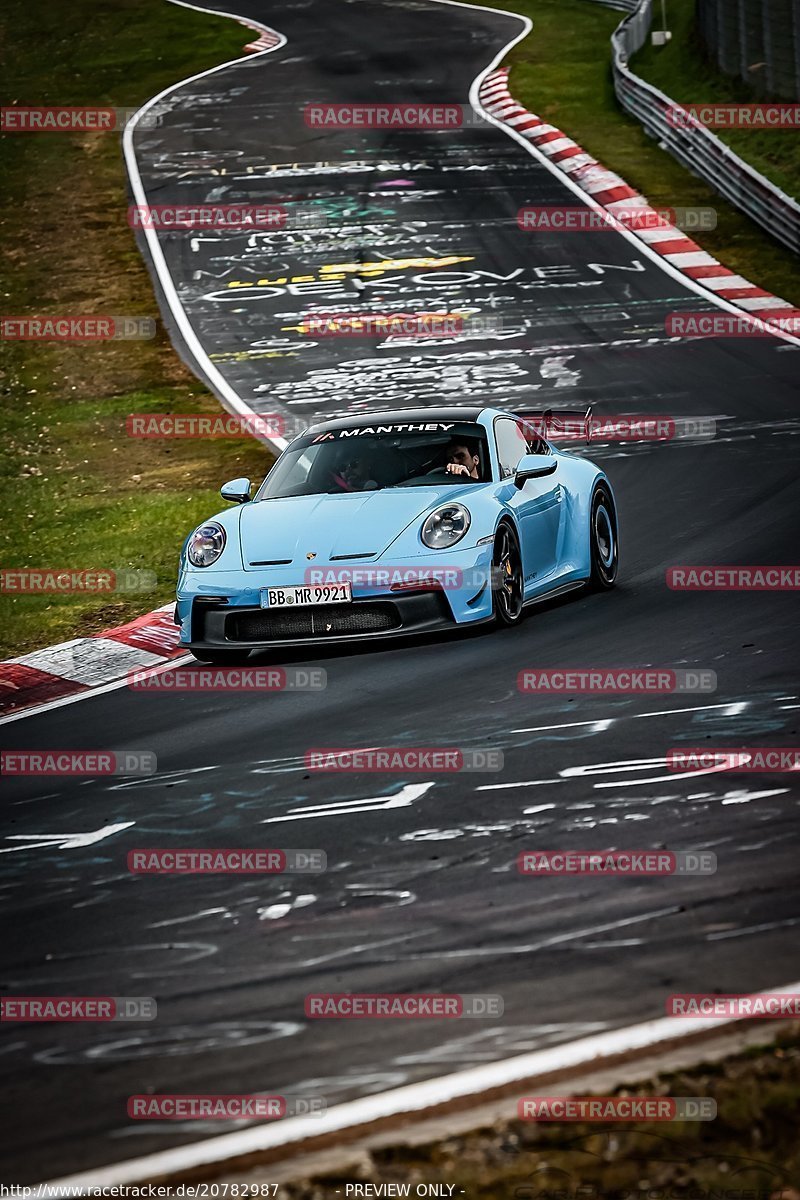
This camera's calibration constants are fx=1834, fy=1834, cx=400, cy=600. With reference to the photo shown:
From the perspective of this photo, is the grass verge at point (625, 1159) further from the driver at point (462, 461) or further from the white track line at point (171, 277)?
the white track line at point (171, 277)

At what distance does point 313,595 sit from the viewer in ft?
31.5

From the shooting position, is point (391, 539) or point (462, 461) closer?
point (391, 539)

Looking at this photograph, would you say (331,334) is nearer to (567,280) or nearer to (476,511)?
(567,280)

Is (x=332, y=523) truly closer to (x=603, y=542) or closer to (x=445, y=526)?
(x=445, y=526)

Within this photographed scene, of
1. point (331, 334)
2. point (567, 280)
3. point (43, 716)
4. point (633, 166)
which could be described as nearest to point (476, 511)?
point (43, 716)

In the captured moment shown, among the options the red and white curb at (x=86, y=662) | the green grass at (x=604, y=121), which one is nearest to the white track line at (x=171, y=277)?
the red and white curb at (x=86, y=662)

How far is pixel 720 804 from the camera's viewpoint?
6.48 meters

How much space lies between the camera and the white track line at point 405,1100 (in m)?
4.00

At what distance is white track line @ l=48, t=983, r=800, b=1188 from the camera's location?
400 cm

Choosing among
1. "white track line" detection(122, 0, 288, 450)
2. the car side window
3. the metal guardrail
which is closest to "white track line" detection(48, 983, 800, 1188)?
the car side window

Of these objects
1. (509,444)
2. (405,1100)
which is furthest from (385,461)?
(405,1100)

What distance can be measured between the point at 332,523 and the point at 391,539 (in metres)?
0.41

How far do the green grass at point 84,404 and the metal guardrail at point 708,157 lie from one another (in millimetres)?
7988

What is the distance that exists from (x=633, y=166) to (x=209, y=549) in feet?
61.6
